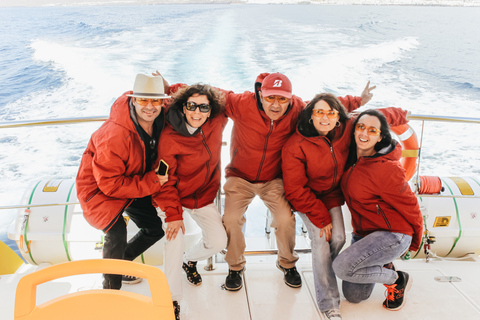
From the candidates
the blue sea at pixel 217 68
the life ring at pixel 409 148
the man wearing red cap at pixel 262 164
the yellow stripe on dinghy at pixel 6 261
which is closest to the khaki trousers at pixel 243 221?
the man wearing red cap at pixel 262 164

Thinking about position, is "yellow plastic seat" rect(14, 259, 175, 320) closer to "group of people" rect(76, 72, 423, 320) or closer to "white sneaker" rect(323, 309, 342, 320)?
"group of people" rect(76, 72, 423, 320)

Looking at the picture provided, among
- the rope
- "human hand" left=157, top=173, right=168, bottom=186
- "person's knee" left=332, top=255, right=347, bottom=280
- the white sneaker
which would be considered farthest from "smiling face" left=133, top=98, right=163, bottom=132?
the rope

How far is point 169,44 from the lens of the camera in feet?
32.3

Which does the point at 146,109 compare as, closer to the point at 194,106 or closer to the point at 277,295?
the point at 194,106

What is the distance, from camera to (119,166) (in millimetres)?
1551

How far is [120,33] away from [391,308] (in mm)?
11396

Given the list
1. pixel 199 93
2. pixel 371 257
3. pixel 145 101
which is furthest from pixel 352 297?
pixel 145 101

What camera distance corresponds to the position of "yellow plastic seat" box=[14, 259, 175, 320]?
0.84 m

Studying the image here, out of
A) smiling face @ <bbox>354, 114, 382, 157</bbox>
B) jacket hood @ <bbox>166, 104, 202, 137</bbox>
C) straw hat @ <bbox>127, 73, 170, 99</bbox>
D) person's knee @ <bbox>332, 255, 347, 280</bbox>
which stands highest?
straw hat @ <bbox>127, 73, 170, 99</bbox>

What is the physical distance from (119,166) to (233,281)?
2.61 ft

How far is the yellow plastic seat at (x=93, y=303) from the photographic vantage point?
84cm

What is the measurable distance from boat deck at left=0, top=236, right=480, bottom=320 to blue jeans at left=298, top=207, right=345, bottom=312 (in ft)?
0.24

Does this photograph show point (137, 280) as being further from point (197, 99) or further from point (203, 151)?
point (197, 99)

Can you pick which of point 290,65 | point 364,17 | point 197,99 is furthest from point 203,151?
point 364,17
